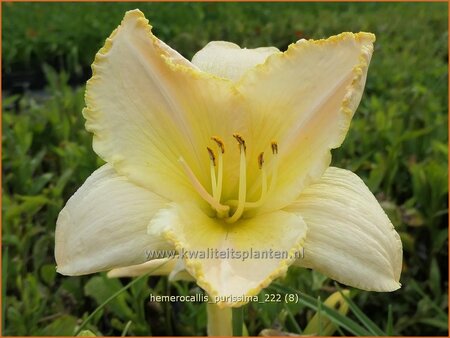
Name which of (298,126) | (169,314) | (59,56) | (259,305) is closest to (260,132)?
(298,126)

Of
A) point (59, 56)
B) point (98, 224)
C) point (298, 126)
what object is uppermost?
point (298, 126)

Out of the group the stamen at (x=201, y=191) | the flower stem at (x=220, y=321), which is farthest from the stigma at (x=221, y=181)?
the flower stem at (x=220, y=321)

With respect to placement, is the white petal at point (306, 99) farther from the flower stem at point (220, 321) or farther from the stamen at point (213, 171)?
the flower stem at point (220, 321)

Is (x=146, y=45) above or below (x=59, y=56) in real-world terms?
above

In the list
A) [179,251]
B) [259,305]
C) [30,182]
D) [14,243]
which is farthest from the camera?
[30,182]

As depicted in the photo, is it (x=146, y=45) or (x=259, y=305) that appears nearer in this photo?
(x=146, y=45)

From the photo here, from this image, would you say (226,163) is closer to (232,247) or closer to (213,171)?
(213,171)

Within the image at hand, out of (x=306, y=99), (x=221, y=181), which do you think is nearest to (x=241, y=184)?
(x=221, y=181)

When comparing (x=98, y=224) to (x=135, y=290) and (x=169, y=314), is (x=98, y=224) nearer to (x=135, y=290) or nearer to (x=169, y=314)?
(x=135, y=290)
